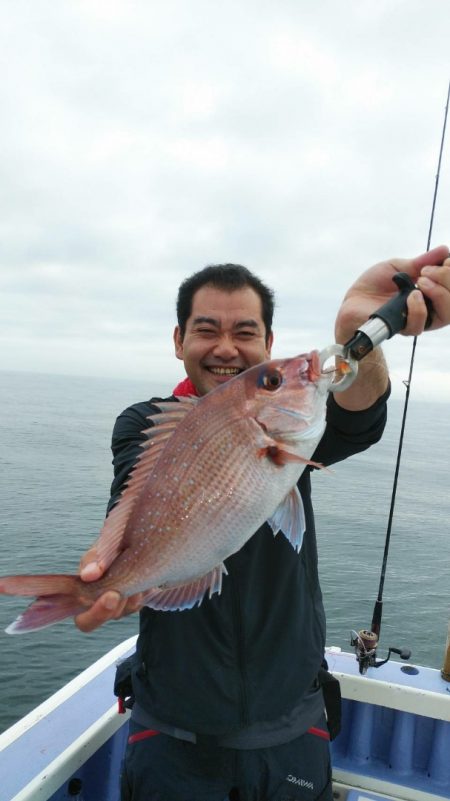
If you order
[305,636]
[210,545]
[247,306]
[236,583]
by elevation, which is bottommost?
[305,636]

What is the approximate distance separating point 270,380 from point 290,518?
533 mm

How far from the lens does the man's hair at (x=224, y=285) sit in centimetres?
297

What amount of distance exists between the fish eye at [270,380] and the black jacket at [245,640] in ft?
2.39

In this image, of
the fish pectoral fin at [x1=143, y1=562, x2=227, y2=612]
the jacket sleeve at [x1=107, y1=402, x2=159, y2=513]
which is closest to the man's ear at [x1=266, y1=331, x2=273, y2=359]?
the jacket sleeve at [x1=107, y1=402, x2=159, y2=513]

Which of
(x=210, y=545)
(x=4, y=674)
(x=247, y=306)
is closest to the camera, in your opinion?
(x=210, y=545)

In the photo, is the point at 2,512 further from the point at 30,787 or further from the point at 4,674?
the point at 30,787

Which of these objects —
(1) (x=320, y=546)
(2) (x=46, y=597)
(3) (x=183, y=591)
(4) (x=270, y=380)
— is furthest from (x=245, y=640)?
(1) (x=320, y=546)

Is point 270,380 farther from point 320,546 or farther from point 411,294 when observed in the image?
point 320,546

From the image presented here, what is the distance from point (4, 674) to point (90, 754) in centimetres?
714

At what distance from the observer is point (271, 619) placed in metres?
2.52

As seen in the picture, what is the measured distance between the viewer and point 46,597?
182 centimetres

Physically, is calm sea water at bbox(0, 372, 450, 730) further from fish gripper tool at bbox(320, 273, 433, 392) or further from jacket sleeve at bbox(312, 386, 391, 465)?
fish gripper tool at bbox(320, 273, 433, 392)

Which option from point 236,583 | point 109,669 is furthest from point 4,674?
point 236,583

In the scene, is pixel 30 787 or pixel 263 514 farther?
pixel 30 787
